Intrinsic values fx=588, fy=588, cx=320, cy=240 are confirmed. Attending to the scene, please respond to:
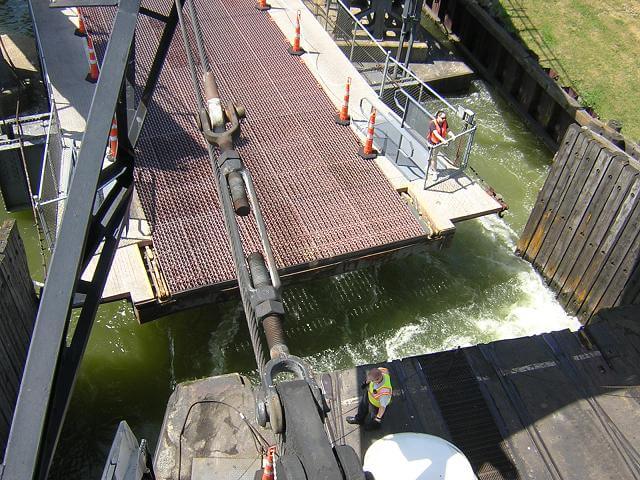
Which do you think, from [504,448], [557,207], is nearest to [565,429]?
[504,448]

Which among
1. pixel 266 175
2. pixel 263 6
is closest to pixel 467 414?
pixel 266 175

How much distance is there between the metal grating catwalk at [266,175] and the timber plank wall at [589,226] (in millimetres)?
3326

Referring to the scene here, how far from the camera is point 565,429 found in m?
8.85

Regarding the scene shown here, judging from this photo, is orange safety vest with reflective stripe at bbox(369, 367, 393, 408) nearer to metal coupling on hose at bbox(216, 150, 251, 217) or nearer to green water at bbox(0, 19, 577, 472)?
green water at bbox(0, 19, 577, 472)

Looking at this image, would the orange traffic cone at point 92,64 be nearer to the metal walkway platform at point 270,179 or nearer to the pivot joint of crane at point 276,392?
the metal walkway platform at point 270,179

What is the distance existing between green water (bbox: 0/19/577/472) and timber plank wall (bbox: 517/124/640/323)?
0.76 metres

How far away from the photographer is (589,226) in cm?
1184

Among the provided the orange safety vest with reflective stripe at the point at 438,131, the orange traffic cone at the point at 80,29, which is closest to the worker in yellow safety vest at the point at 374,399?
the orange safety vest with reflective stripe at the point at 438,131

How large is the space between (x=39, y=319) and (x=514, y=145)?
17.1 metres

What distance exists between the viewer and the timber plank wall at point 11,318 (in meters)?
8.30

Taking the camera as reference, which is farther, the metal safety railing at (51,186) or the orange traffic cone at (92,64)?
the orange traffic cone at (92,64)

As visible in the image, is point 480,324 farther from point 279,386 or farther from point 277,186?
point 279,386

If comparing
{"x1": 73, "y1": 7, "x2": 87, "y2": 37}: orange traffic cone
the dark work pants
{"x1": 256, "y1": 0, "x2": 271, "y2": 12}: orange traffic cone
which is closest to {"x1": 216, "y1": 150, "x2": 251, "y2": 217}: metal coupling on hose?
the dark work pants

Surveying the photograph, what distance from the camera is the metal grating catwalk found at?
10914mm
